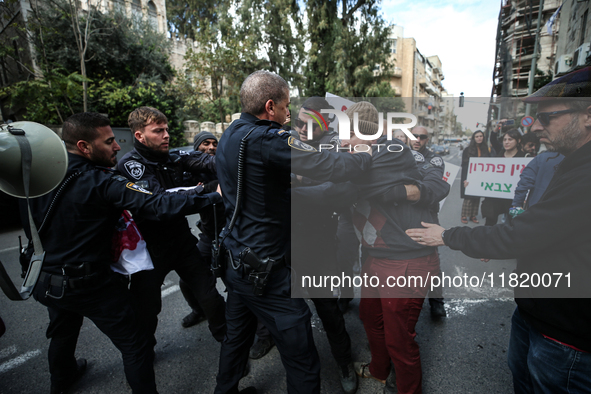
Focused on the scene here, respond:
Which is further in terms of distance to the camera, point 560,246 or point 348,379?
point 348,379

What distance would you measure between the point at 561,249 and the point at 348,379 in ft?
5.15

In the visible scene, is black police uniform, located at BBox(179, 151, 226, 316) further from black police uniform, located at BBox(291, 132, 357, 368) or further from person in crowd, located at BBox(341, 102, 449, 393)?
person in crowd, located at BBox(341, 102, 449, 393)

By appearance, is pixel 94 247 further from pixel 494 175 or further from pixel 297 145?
pixel 494 175

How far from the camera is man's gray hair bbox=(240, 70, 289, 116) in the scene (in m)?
1.64

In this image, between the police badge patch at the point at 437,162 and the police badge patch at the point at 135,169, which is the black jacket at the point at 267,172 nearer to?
the police badge patch at the point at 437,162

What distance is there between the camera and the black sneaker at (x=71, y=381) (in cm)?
206

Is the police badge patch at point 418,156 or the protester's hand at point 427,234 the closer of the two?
the protester's hand at point 427,234

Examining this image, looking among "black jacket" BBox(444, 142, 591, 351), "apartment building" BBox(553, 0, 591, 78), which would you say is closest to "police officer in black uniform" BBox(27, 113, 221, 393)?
"black jacket" BBox(444, 142, 591, 351)

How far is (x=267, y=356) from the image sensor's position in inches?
97.3


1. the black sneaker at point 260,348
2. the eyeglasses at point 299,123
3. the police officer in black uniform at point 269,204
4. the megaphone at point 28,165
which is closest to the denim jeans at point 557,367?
the police officer in black uniform at point 269,204

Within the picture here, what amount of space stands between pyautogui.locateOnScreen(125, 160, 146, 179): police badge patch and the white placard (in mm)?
2362

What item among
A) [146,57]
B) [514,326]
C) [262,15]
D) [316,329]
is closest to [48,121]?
[146,57]

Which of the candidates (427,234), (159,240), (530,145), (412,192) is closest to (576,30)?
(530,145)

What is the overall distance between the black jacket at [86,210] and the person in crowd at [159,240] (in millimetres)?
381
